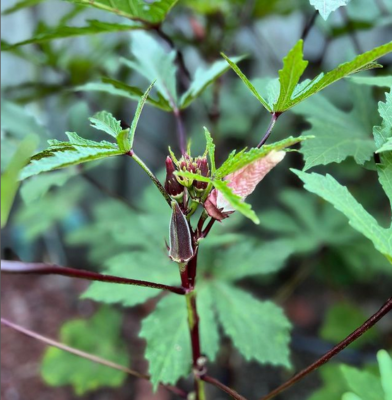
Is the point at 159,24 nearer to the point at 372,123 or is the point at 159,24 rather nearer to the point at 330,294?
the point at 372,123

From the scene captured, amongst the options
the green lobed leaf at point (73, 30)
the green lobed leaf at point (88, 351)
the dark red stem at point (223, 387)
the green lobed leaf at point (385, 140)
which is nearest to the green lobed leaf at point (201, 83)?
the green lobed leaf at point (73, 30)

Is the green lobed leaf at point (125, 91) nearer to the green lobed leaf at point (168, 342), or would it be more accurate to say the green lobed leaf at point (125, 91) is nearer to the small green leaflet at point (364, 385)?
the green lobed leaf at point (168, 342)

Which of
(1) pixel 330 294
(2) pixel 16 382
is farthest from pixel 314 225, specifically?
(2) pixel 16 382

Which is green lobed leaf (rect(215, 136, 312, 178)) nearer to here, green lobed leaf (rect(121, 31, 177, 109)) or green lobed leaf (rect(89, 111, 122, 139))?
green lobed leaf (rect(89, 111, 122, 139))

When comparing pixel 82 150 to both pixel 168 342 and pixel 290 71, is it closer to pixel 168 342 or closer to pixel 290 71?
pixel 290 71

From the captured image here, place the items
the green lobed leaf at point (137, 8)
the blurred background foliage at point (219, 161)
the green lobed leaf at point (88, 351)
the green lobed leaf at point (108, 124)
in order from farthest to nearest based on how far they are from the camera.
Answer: the green lobed leaf at point (88, 351) → the blurred background foliage at point (219, 161) → the green lobed leaf at point (137, 8) → the green lobed leaf at point (108, 124)

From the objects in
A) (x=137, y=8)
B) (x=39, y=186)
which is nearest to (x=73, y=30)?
(x=137, y=8)
